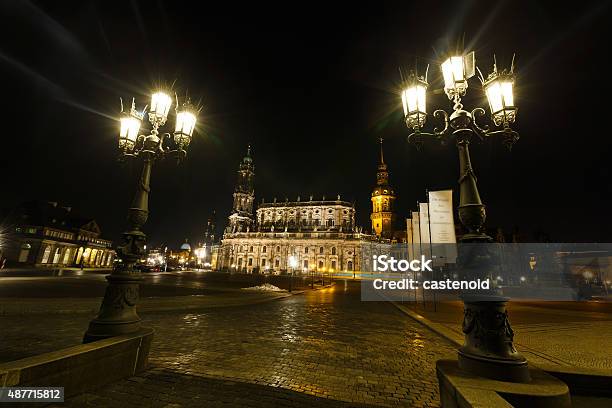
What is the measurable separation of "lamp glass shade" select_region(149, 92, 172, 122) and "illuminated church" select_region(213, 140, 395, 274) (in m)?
67.8

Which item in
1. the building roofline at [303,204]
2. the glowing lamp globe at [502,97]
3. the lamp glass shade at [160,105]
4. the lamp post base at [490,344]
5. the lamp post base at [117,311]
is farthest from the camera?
the building roofline at [303,204]

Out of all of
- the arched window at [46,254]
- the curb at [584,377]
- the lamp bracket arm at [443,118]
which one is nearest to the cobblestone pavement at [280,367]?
the curb at [584,377]

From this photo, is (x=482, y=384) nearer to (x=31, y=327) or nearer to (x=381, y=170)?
(x=31, y=327)

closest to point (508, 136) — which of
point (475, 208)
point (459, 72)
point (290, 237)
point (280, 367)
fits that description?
point (459, 72)

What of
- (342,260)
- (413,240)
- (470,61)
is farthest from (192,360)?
(342,260)

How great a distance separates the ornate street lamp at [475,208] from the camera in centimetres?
363

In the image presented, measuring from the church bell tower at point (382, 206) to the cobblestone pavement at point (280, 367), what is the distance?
75.7 m

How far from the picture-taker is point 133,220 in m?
5.99

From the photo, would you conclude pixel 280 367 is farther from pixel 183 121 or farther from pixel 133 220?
pixel 183 121

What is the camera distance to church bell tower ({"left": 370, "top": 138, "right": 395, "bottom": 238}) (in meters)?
83.2

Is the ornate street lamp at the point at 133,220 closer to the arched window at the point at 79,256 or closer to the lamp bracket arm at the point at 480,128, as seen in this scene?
the lamp bracket arm at the point at 480,128

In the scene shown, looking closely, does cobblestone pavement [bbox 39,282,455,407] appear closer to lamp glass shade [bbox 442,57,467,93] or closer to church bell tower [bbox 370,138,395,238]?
lamp glass shade [bbox 442,57,467,93]

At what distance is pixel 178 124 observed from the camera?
24.2 ft

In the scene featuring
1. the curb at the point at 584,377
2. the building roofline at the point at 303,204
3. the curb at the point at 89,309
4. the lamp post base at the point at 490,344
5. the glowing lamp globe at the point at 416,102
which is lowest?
the curb at the point at 89,309
